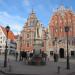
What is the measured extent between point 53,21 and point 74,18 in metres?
5.85

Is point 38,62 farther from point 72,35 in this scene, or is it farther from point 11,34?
point 11,34

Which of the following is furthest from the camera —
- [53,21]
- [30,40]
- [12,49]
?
[12,49]

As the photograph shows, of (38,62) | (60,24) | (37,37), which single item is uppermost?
(60,24)

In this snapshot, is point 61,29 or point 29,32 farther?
point 29,32

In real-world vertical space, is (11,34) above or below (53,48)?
above

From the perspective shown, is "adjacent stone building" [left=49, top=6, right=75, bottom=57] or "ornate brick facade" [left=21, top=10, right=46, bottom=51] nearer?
"adjacent stone building" [left=49, top=6, right=75, bottom=57]

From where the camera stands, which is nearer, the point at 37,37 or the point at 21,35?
the point at 37,37

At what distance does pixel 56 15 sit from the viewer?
213 ft

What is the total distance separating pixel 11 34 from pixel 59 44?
4151 centimetres

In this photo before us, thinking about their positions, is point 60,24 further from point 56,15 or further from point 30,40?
point 30,40

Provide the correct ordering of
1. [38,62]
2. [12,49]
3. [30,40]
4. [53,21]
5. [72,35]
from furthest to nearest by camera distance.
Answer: [12,49], [30,40], [53,21], [72,35], [38,62]

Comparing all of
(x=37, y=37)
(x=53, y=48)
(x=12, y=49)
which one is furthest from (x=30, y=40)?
(x=37, y=37)

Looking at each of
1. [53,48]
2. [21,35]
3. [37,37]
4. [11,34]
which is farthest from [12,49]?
[37,37]

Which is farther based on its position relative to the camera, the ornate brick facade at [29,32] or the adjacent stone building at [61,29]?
the ornate brick facade at [29,32]
